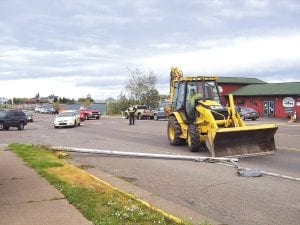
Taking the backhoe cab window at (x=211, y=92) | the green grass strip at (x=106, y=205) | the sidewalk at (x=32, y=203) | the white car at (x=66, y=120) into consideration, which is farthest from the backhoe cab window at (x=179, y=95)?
the white car at (x=66, y=120)

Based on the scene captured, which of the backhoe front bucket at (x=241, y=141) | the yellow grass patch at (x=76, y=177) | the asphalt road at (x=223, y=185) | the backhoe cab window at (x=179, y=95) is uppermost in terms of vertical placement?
the backhoe cab window at (x=179, y=95)

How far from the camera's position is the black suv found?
3782 cm

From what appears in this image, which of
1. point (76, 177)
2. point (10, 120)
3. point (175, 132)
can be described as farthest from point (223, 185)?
point (10, 120)

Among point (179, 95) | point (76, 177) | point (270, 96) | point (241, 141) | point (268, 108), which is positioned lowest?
point (76, 177)

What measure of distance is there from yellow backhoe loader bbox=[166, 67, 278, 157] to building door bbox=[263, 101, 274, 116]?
38.6 m

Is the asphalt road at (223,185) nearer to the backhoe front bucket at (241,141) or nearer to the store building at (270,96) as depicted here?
the backhoe front bucket at (241,141)

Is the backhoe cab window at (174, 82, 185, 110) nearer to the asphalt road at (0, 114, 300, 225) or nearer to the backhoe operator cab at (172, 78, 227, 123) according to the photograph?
the backhoe operator cab at (172, 78, 227, 123)

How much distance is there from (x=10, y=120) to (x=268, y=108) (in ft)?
107

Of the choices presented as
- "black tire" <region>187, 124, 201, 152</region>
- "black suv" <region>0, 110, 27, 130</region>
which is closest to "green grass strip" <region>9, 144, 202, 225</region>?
"black tire" <region>187, 124, 201, 152</region>

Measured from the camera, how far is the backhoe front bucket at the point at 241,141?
14320mm

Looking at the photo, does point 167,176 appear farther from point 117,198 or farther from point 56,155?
point 56,155

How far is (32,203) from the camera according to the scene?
311 inches

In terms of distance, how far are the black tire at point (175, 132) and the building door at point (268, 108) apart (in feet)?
131

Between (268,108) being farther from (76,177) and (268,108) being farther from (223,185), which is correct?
(76,177)
